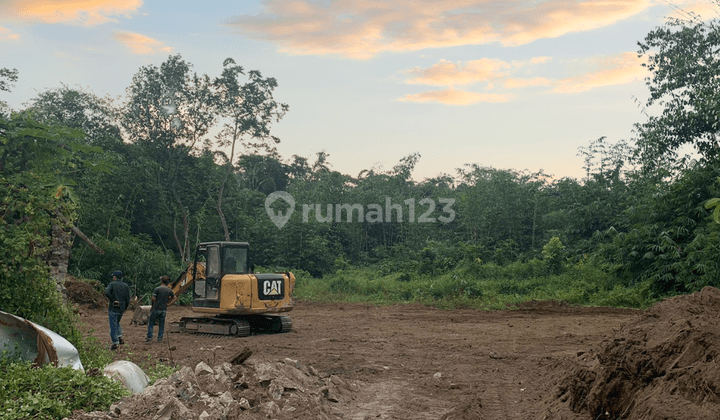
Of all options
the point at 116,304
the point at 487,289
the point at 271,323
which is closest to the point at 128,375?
the point at 116,304

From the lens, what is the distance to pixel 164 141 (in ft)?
103

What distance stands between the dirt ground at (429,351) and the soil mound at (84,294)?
8.81 feet

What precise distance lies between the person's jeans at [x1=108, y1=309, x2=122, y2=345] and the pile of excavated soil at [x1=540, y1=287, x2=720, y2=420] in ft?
27.7

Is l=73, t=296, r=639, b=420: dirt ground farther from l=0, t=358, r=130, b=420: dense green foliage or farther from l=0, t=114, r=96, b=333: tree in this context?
l=0, t=358, r=130, b=420: dense green foliage

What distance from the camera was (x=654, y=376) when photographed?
636cm

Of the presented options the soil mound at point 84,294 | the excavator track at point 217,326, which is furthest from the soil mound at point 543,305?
the soil mound at point 84,294

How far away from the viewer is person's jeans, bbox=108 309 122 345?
12.1 m

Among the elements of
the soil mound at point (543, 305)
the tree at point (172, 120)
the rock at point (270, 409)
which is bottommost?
the soil mound at point (543, 305)

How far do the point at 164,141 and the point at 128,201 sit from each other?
3.75 meters

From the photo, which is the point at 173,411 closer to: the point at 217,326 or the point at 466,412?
the point at 466,412

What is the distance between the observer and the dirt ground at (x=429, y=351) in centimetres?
870

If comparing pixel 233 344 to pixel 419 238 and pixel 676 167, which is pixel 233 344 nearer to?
pixel 676 167

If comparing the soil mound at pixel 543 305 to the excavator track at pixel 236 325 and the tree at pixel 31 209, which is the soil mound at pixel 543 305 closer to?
the excavator track at pixel 236 325

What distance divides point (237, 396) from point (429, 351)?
19.8 ft
